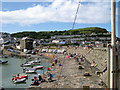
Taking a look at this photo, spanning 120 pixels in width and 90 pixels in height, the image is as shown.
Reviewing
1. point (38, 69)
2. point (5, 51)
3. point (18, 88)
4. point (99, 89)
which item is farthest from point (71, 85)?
point (5, 51)

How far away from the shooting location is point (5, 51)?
62125mm

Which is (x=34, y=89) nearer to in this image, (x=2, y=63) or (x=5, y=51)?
(x=2, y=63)

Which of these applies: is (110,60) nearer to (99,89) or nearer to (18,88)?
(99,89)

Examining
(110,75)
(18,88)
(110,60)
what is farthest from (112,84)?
(18,88)

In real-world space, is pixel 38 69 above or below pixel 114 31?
below

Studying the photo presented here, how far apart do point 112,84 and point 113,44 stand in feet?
2.38

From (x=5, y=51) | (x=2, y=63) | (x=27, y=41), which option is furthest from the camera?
(x=27, y=41)

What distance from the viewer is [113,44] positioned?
8.91ft

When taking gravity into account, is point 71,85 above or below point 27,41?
below

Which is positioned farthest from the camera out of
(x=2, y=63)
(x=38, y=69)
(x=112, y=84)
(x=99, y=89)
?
(x=2, y=63)

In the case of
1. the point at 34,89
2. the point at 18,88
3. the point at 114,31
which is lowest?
the point at 18,88

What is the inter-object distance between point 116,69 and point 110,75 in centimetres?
16

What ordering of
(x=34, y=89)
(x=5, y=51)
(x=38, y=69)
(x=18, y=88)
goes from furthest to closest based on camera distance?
(x=5, y=51)
(x=38, y=69)
(x=18, y=88)
(x=34, y=89)

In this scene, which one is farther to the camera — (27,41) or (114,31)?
(27,41)
